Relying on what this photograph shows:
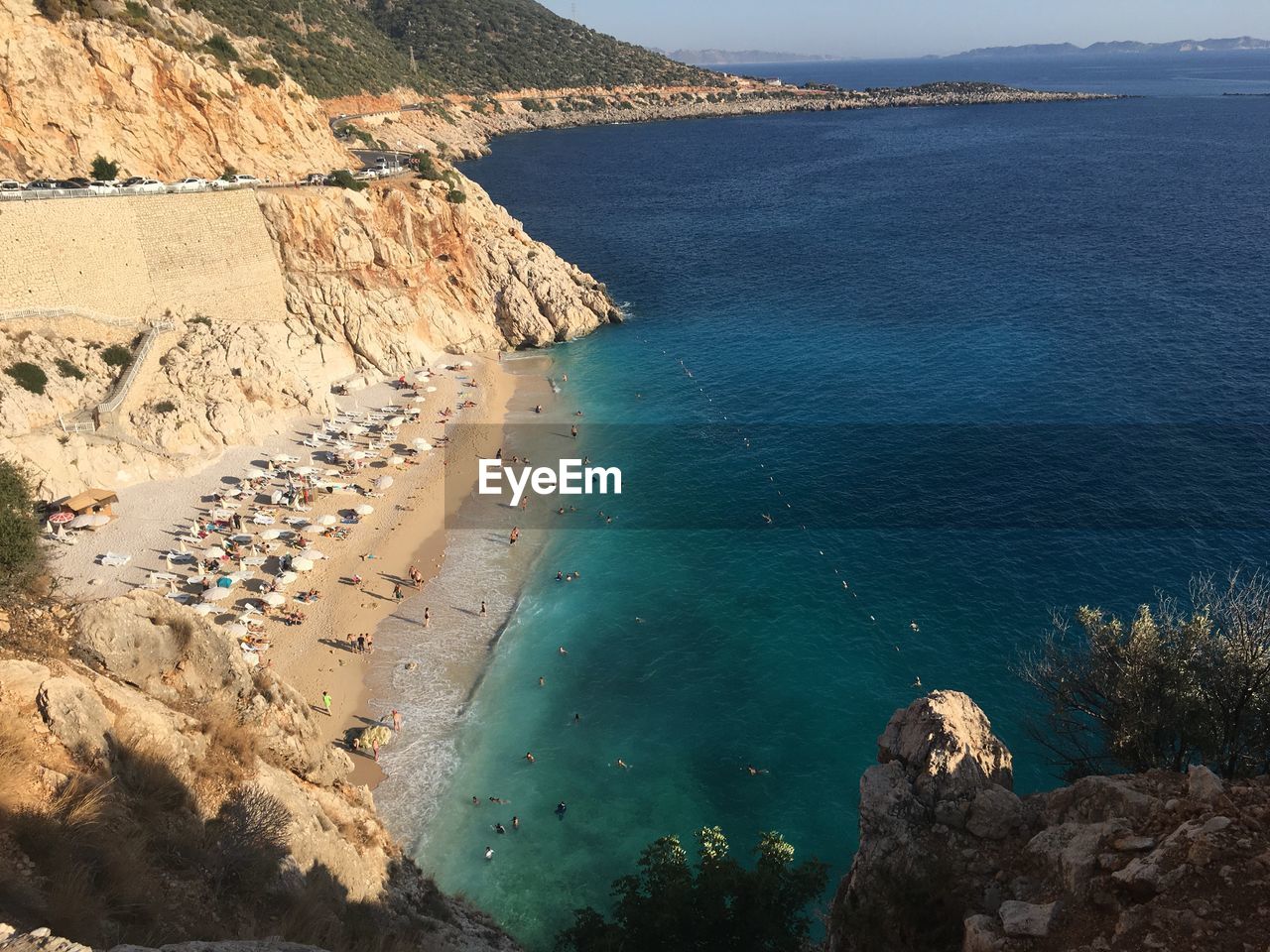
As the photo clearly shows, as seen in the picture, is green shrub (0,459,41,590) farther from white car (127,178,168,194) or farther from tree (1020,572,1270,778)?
white car (127,178,168,194)

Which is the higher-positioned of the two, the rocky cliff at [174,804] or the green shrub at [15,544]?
the green shrub at [15,544]

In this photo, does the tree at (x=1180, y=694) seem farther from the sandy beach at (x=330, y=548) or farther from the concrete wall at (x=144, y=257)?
the concrete wall at (x=144, y=257)

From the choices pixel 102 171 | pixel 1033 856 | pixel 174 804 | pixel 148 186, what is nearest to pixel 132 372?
→ pixel 148 186

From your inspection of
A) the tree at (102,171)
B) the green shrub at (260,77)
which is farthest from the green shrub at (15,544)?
the green shrub at (260,77)

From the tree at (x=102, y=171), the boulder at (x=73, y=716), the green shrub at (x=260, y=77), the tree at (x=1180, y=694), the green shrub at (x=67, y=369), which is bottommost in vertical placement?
the tree at (x=1180, y=694)

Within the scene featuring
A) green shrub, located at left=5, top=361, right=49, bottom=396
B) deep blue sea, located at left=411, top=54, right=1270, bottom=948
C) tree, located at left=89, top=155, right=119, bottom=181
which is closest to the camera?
deep blue sea, located at left=411, top=54, right=1270, bottom=948

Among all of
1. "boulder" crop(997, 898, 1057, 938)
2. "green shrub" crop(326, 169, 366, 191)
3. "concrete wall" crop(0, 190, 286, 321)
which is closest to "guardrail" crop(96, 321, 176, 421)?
"concrete wall" crop(0, 190, 286, 321)
